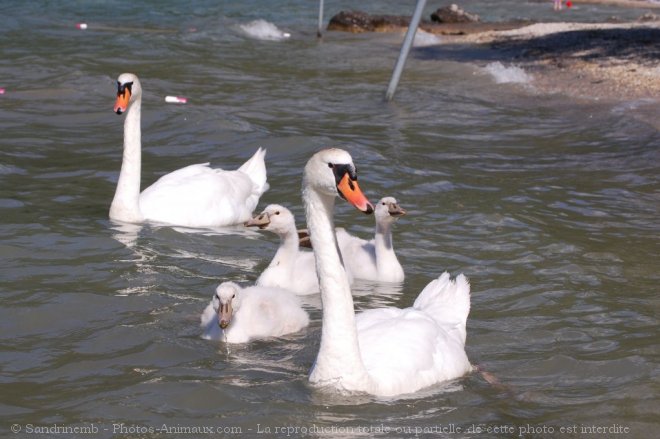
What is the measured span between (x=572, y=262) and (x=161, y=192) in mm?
3664

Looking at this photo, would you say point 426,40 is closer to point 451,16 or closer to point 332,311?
point 451,16

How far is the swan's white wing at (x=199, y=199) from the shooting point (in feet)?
33.9

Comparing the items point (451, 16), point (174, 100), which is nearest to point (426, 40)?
point (451, 16)

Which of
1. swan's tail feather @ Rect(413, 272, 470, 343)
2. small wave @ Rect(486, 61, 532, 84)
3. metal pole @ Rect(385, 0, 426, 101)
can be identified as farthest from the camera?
small wave @ Rect(486, 61, 532, 84)

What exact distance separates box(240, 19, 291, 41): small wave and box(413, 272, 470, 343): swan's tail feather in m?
20.8

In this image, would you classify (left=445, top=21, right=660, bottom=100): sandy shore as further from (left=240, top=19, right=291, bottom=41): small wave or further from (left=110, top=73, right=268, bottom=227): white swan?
(left=110, top=73, right=268, bottom=227): white swan

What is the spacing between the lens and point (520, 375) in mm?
6641

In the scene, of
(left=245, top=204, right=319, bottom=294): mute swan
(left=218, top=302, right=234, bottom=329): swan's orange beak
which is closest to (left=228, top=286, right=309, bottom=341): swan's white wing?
(left=218, top=302, right=234, bottom=329): swan's orange beak

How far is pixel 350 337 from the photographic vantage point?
19.3 feet

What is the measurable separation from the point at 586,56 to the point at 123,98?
12.2 m

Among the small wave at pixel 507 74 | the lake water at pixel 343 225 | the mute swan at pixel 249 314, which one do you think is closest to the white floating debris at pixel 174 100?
the lake water at pixel 343 225

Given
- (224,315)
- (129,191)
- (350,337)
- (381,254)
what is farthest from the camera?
(129,191)

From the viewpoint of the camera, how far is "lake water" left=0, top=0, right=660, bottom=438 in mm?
6035

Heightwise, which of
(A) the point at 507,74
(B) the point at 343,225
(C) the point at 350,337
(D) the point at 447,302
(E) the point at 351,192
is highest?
(E) the point at 351,192
